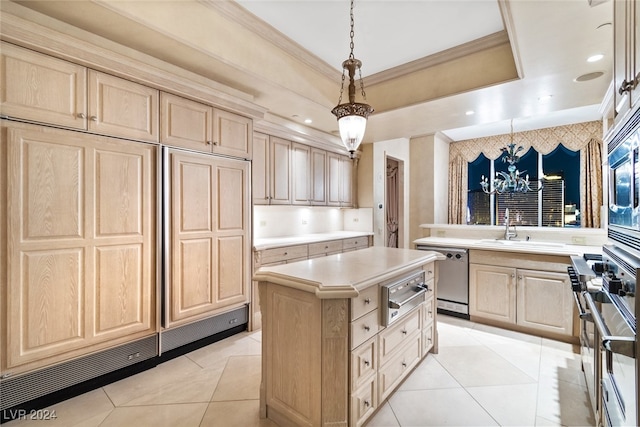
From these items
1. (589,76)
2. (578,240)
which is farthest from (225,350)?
(589,76)

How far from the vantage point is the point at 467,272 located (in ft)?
11.0

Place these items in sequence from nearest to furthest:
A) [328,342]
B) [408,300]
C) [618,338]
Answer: [618,338]
[328,342]
[408,300]

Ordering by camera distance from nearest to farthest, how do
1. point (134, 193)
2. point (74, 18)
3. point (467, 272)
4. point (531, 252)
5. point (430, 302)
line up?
1. point (74, 18)
2. point (134, 193)
3. point (430, 302)
4. point (531, 252)
5. point (467, 272)

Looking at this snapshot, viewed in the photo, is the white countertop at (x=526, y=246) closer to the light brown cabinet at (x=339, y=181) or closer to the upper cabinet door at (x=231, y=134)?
the light brown cabinet at (x=339, y=181)

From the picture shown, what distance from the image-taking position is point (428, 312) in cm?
244

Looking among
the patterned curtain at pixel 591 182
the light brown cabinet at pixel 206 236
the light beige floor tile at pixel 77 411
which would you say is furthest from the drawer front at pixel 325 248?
the patterned curtain at pixel 591 182

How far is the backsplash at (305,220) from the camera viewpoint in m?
4.11

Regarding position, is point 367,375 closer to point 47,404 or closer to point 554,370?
point 554,370

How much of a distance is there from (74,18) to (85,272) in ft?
5.43

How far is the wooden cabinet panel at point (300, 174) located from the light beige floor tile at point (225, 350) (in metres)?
1.92

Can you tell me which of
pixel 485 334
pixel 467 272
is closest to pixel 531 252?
pixel 467 272

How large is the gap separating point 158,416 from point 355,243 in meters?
3.46

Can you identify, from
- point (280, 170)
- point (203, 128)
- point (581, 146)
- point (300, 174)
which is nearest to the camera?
point (203, 128)

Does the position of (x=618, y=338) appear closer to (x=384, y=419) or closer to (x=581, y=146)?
(x=384, y=419)
